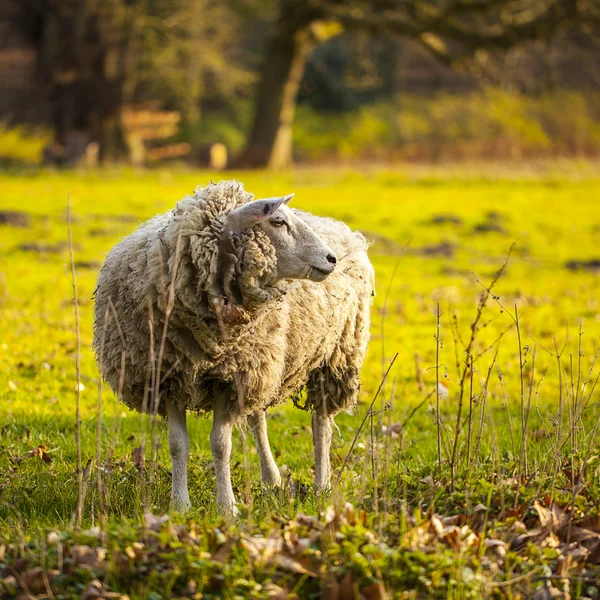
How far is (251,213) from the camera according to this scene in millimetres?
4945

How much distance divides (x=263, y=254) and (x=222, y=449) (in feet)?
3.67

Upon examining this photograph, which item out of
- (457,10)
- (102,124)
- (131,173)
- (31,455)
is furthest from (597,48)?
(31,455)

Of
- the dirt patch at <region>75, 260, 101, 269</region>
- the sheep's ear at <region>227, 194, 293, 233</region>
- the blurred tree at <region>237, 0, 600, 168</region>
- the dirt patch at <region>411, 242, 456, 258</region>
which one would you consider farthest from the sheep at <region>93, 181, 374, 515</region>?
the blurred tree at <region>237, 0, 600, 168</region>

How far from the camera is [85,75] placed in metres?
29.4

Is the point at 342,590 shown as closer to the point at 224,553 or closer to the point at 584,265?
the point at 224,553

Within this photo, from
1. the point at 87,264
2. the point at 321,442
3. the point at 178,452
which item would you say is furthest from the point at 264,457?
the point at 87,264

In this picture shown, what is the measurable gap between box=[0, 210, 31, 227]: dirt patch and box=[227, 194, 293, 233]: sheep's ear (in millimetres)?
12431

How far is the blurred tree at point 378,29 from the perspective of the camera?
2358 centimetres

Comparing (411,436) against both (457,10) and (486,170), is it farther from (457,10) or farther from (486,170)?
(486,170)

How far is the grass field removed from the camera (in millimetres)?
3779

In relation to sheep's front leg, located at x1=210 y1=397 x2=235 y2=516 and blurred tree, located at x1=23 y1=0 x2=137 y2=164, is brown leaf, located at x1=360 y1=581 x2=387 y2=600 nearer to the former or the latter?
sheep's front leg, located at x1=210 y1=397 x2=235 y2=516

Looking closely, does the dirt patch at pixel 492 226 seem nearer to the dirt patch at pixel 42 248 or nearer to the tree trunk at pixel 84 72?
the dirt patch at pixel 42 248

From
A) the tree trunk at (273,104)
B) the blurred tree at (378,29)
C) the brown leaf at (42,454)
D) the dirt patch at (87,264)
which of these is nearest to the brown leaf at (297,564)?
the brown leaf at (42,454)

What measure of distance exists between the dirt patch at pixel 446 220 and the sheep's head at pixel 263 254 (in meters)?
14.2
